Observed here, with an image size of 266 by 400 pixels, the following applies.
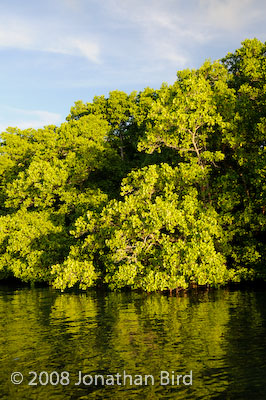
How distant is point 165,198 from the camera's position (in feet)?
104

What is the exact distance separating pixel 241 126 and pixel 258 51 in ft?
37.3

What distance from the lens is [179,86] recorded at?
38.5 m

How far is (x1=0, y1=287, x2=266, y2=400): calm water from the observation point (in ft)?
37.1

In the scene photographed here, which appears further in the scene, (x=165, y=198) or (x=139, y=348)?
(x=165, y=198)

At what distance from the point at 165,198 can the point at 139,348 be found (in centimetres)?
1768

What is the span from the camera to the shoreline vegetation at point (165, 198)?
2909 cm

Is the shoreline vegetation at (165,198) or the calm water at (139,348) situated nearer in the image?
the calm water at (139,348)

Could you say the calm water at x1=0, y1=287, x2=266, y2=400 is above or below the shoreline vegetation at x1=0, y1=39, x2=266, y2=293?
below

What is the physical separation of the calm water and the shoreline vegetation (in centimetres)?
457

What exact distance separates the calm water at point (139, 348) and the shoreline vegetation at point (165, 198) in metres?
4.57

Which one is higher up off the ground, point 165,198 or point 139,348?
point 165,198

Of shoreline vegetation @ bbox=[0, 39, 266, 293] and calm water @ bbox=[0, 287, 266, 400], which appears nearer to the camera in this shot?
calm water @ bbox=[0, 287, 266, 400]

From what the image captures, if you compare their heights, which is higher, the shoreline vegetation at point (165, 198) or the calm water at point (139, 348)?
the shoreline vegetation at point (165, 198)

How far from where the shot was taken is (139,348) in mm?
15383
